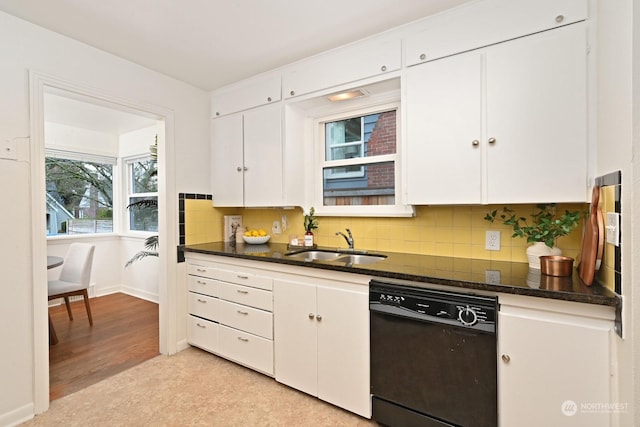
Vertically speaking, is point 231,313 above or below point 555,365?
below

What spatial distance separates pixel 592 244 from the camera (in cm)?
136

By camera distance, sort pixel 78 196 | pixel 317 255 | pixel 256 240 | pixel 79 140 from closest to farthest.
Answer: pixel 317 255
pixel 256 240
pixel 79 140
pixel 78 196

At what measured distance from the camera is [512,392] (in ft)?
4.54

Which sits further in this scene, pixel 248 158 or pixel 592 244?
pixel 248 158

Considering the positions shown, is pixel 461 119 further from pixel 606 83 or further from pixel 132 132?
pixel 132 132

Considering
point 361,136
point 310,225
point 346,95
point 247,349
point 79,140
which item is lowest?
point 247,349

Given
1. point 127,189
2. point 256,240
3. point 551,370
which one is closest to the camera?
point 551,370

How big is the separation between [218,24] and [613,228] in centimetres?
232

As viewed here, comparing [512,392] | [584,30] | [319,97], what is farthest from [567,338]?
[319,97]

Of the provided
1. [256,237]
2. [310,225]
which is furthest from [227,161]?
[310,225]

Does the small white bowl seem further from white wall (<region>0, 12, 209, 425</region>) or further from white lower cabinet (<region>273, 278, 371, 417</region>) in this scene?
white wall (<region>0, 12, 209, 425</region>)

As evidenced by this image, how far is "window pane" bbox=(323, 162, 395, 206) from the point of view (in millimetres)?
2445

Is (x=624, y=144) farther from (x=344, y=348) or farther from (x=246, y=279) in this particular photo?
(x=246, y=279)

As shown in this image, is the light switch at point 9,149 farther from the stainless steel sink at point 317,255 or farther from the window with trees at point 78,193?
the window with trees at point 78,193
